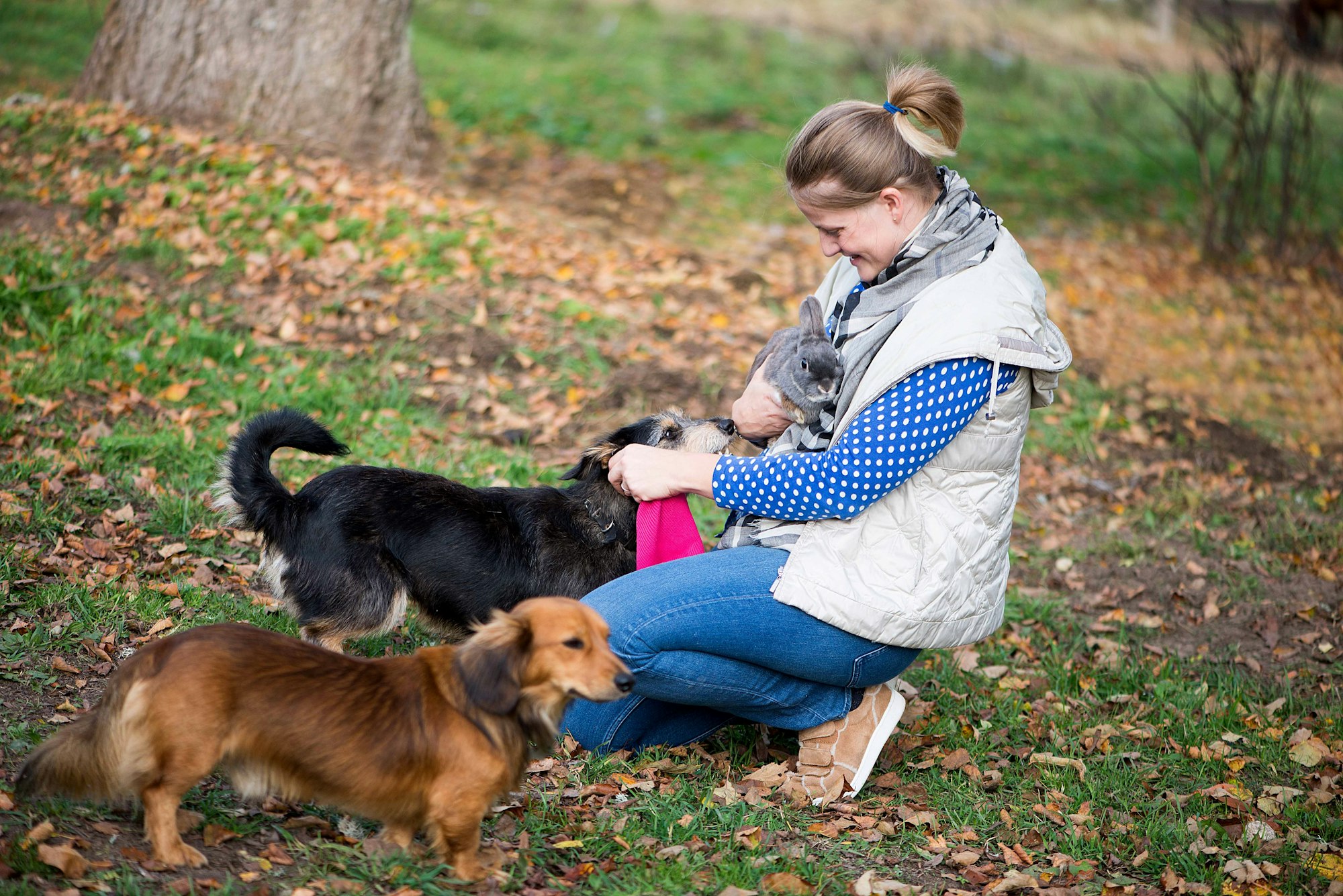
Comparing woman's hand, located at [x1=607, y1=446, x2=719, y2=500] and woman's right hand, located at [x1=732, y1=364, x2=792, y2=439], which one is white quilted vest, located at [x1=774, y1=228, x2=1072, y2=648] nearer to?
woman's hand, located at [x1=607, y1=446, x2=719, y2=500]

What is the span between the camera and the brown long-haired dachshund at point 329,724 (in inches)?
106

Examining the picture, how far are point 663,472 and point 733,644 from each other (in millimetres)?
613

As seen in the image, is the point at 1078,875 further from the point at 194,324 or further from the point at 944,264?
the point at 194,324

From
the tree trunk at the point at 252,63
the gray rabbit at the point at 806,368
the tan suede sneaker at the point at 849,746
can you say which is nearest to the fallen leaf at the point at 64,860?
the tan suede sneaker at the point at 849,746

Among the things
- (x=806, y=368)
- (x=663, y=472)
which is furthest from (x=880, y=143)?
(x=663, y=472)

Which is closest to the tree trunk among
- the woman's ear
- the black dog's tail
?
the black dog's tail

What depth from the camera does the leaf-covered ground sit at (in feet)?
11.0

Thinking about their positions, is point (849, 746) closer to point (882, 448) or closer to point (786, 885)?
point (786, 885)

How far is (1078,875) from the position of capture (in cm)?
346

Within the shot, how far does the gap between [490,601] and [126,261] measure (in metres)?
4.34

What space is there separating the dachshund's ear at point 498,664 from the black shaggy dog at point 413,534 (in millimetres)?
918

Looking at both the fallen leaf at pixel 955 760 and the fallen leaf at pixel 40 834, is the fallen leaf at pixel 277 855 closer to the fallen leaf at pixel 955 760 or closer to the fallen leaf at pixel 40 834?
the fallen leaf at pixel 40 834

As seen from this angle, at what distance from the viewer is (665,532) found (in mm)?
3859

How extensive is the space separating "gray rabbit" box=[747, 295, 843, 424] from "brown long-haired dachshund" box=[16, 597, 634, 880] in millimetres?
1210
